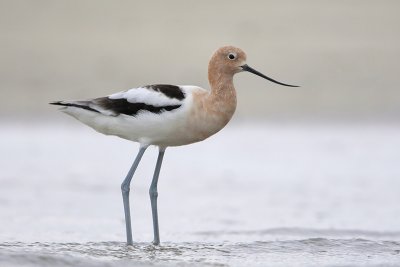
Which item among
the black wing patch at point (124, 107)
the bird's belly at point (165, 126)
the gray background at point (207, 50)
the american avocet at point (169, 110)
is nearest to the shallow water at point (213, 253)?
the american avocet at point (169, 110)

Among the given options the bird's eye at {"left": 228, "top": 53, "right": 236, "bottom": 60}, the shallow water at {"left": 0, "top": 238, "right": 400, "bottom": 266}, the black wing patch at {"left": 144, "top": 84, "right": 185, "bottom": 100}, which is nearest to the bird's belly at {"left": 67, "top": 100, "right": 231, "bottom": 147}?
the black wing patch at {"left": 144, "top": 84, "right": 185, "bottom": 100}

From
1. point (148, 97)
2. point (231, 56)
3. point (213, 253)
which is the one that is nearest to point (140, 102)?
point (148, 97)

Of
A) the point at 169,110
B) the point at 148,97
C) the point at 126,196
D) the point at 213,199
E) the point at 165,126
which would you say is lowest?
the point at 126,196

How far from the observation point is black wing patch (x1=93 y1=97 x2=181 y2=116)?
6.74 meters

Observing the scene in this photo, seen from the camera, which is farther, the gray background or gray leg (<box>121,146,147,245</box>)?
the gray background

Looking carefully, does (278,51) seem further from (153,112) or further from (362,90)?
(153,112)

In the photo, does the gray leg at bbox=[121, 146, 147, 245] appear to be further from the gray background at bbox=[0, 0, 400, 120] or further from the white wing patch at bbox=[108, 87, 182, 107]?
the gray background at bbox=[0, 0, 400, 120]

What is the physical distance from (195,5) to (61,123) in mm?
5331

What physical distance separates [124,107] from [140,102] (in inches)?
5.5

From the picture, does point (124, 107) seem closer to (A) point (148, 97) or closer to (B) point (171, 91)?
(A) point (148, 97)

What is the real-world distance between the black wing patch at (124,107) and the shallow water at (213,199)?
96 cm

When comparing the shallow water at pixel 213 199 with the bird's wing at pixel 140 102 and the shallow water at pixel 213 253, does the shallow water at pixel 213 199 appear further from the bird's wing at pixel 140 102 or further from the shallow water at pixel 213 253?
the bird's wing at pixel 140 102

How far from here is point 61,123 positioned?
1442 cm

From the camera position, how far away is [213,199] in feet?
30.8
